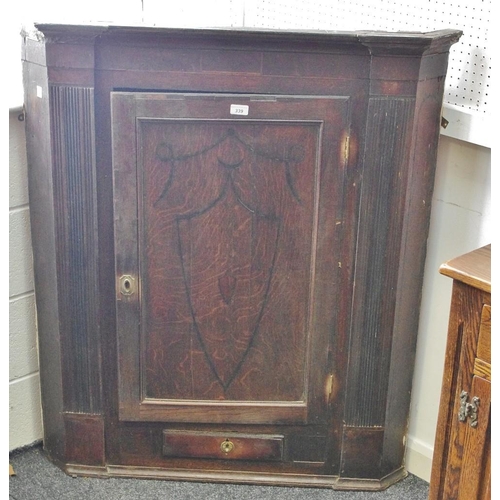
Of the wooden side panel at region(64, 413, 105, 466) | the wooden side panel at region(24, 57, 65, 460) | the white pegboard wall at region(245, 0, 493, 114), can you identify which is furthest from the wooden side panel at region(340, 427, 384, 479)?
the white pegboard wall at region(245, 0, 493, 114)

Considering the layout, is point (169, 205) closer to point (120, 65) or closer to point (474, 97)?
point (120, 65)

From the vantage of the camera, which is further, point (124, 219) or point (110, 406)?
point (110, 406)

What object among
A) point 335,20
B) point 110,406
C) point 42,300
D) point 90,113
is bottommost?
point 110,406

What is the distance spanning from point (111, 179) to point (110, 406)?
0.64m

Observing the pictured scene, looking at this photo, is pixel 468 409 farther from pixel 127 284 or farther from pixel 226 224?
pixel 127 284

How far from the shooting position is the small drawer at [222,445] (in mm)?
2371

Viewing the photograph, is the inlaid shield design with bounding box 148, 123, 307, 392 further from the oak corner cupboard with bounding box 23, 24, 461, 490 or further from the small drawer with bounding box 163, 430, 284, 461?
the small drawer with bounding box 163, 430, 284, 461

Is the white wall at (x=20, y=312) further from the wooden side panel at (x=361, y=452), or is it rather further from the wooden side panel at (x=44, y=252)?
the wooden side panel at (x=361, y=452)

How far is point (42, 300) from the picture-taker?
7.58 feet

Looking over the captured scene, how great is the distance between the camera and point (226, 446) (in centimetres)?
239

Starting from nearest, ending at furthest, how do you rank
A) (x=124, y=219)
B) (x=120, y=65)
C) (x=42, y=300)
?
(x=120, y=65) → (x=124, y=219) → (x=42, y=300)

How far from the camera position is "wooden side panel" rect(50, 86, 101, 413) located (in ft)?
6.77

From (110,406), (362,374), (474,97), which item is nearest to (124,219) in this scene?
(110,406)

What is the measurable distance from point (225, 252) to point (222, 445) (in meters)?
0.58
